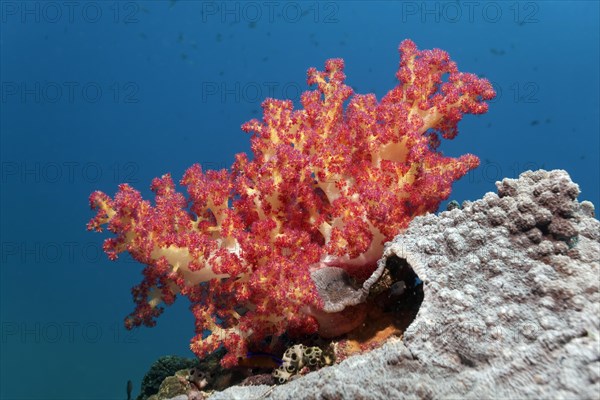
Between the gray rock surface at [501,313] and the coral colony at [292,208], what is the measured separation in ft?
2.83

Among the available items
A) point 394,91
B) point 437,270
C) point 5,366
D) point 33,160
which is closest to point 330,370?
point 437,270

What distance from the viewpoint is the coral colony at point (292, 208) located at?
4398mm

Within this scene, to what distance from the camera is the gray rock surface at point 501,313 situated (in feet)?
8.84

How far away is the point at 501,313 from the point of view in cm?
304

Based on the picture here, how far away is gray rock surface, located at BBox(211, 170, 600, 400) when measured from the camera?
2.69 meters

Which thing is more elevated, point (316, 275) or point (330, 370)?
point (316, 275)

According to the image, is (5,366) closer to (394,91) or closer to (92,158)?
(92,158)

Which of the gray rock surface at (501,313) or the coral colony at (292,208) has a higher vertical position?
the coral colony at (292,208)

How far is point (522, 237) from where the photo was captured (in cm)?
338

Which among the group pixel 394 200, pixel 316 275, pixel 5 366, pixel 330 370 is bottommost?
pixel 330 370

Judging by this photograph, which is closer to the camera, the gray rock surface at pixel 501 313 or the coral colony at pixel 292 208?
the gray rock surface at pixel 501 313

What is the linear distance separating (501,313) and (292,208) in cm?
233

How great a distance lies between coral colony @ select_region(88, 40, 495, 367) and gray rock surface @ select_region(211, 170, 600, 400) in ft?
2.83

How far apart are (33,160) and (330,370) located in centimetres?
5660
